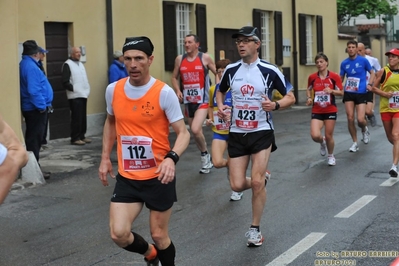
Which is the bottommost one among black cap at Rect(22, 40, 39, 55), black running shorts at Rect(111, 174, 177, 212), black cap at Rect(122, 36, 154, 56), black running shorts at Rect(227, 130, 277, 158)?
black running shorts at Rect(111, 174, 177, 212)

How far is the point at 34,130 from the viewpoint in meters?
12.0

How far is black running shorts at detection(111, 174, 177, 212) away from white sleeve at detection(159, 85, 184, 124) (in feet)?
1.57

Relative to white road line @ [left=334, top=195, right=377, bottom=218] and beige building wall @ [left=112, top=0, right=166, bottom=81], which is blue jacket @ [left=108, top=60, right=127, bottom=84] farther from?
white road line @ [left=334, top=195, right=377, bottom=218]

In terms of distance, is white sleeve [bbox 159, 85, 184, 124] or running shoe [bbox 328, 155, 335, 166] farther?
running shoe [bbox 328, 155, 335, 166]

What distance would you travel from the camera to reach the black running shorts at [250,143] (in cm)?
781

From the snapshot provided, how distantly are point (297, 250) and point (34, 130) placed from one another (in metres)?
5.87

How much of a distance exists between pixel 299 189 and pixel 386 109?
79.2 inches

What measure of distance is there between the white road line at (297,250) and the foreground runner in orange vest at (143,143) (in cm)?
122

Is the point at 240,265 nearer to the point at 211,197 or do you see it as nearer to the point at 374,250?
the point at 374,250

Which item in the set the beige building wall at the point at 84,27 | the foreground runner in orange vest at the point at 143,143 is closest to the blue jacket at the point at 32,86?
the beige building wall at the point at 84,27

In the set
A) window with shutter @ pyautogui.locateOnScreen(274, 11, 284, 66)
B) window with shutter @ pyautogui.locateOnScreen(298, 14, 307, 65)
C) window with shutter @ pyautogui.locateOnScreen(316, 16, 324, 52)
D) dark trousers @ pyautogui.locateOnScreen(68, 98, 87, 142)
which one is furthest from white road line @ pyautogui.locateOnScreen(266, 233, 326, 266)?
window with shutter @ pyautogui.locateOnScreen(316, 16, 324, 52)

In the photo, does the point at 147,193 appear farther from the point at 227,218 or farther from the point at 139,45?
the point at 227,218

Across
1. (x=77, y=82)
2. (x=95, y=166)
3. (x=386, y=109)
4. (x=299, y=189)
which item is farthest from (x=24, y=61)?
(x=386, y=109)

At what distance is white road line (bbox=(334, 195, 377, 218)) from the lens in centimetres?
879
